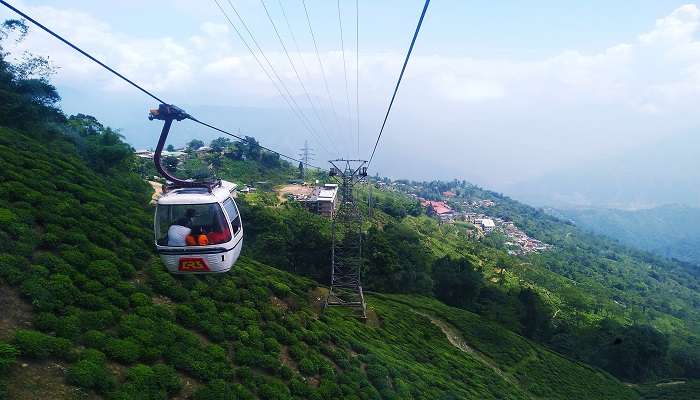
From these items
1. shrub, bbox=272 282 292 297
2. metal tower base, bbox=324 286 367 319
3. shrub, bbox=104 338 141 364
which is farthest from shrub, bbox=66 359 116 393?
metal tower base, bbox=324 286 367 319

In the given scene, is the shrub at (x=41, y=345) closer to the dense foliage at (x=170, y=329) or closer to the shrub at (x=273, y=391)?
the dense foliage at (x=170, y=329)

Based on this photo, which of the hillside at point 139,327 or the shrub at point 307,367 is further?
the shrub at point 307,367

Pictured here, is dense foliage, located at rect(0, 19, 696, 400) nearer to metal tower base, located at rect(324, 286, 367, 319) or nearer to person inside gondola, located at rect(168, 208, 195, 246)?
metal tower base, located at rect(324, 286, 367, 319)

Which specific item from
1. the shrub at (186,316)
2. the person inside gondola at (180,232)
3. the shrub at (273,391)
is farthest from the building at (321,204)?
the person inside gondola at (180,232)

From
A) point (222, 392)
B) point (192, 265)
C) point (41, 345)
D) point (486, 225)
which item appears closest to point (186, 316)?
point (192, 265)

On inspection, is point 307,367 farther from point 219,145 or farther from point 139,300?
point 219,145

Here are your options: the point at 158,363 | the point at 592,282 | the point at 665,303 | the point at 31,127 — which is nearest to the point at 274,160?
the point at 31,127

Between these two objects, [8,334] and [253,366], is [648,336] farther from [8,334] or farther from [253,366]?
[8,334]
